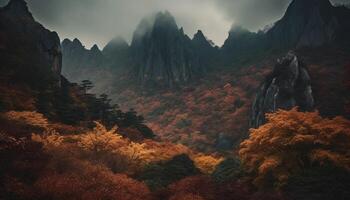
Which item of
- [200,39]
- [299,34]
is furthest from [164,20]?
[299,34]

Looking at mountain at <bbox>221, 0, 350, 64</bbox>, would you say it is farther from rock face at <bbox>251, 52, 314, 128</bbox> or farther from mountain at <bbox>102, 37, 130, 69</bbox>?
mountain at <bbox>102, 37, 130, 69</bbox>

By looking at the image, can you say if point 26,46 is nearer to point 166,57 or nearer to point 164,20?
point 166,57

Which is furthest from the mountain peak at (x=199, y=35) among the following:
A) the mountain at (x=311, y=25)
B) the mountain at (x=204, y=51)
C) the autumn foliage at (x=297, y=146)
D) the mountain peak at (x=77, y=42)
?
the autumn foliage at (x=297, y=146)

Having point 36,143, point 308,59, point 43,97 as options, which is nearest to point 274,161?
point 36,143

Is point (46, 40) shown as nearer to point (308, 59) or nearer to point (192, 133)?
point (192, 133)

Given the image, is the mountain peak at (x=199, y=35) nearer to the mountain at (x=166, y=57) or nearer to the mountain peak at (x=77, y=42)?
the mountain at (x=166, y=57)

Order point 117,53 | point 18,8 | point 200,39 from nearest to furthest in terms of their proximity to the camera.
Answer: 1. point 18,8
2. point 200,39
3. point 117,53
